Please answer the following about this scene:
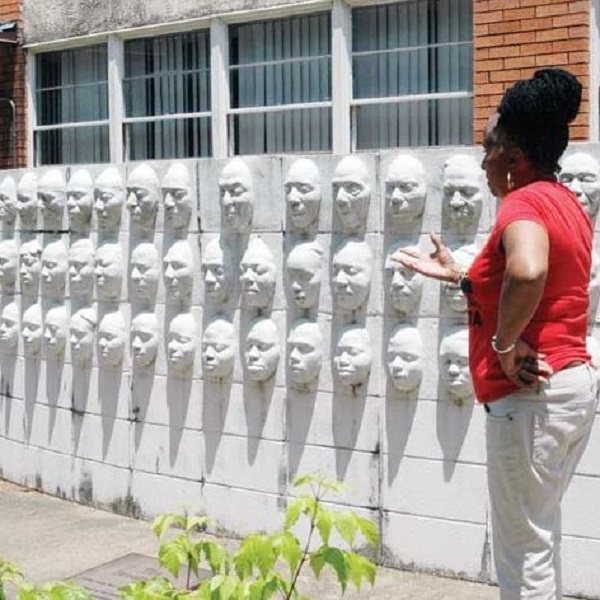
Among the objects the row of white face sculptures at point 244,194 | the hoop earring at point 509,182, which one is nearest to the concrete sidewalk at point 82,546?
the row of white face sculptures at point 244,194

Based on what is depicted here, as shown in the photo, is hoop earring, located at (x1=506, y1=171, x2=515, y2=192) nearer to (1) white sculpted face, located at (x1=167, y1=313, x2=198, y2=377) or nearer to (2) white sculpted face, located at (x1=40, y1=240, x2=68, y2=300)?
(1) white sculpted face, located at (x1=167, y1=313, x2=198, y2=377)

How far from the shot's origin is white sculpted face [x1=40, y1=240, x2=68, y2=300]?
753 centimetres

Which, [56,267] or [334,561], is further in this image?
[56,267]

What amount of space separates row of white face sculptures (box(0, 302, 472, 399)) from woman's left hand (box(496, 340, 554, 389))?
198 centimetres

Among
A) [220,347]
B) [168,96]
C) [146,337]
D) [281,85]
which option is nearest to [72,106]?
[168,96]

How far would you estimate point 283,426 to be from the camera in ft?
20.9

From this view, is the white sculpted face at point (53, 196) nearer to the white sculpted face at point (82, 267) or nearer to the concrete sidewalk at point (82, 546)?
the white sculpted face at point (82, 267)

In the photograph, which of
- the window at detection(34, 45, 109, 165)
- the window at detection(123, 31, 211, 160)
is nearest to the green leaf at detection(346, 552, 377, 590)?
the window at detection(123, 31, 211, 160)

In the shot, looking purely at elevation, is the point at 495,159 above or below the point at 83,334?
above

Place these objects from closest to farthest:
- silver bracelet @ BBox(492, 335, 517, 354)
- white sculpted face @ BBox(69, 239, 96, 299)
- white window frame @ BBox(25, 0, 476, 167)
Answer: silver bracelet @ BBox(492, 335, 517, 354) → white sculpted face @ BBox(69, 239, 96, 299) → white window frame @ BBox(25, 0, 476, 167)

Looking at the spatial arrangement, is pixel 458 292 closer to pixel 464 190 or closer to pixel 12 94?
pixel 464 190

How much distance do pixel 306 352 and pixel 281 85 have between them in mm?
3033

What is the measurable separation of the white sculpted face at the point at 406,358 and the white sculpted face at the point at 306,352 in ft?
1.44

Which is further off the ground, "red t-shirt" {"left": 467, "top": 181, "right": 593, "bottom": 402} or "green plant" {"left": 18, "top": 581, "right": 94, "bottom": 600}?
"red t-shirt" {"left": 467, "top": 181, "right": 593, "bottom": 402}
